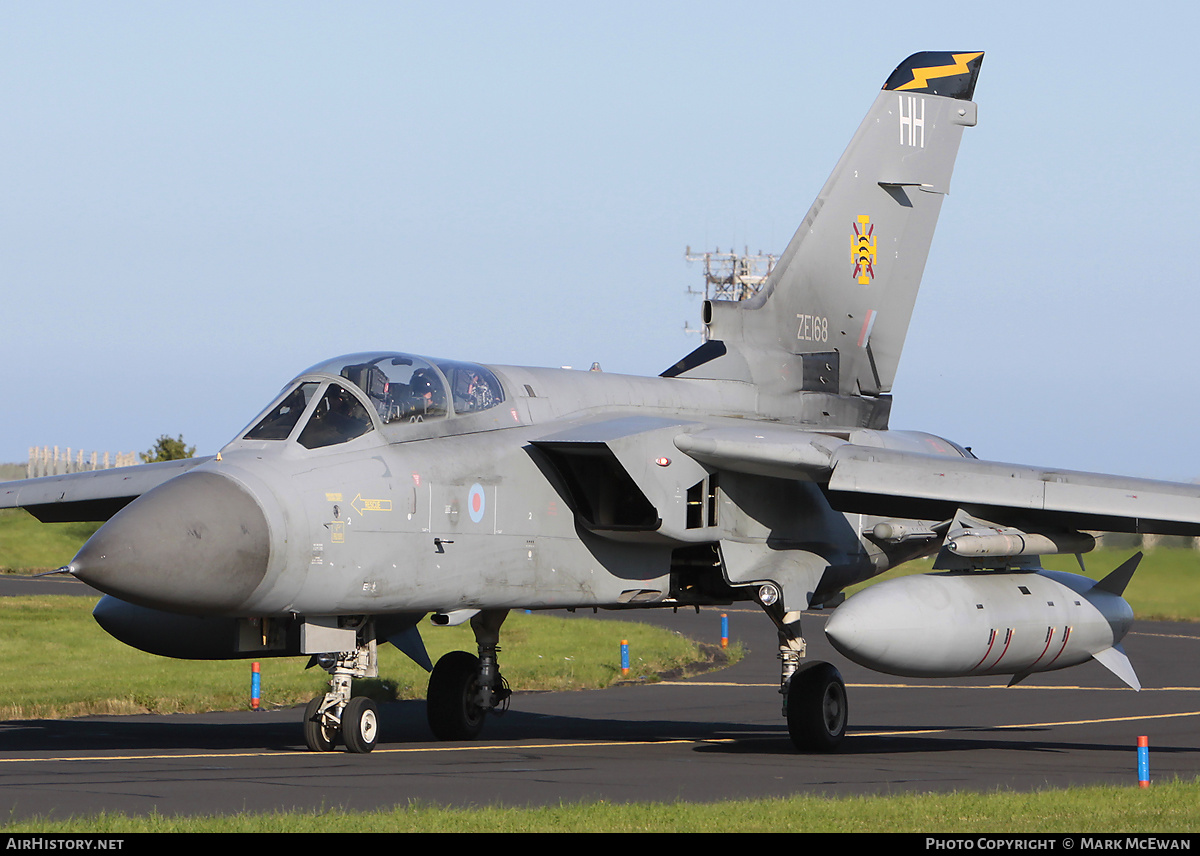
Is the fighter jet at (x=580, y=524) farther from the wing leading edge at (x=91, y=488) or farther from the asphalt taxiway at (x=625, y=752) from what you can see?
the asphalt taxiway at (x=625, y=752)

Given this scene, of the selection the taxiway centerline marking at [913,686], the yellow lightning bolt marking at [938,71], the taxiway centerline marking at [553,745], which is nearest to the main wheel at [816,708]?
the taxiway centerline marking at [553,745]

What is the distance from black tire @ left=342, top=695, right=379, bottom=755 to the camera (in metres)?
12.8

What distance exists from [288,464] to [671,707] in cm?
947

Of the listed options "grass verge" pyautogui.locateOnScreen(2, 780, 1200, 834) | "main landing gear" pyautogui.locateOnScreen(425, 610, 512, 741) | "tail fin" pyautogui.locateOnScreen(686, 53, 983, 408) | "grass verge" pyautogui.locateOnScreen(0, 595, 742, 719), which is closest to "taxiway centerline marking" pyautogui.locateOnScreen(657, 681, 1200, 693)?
"grass verge" pyautogui.locateOnScreen(0, 595, 742, 719)

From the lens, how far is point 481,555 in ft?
43.4

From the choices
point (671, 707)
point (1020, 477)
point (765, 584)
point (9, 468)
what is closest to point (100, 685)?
point (671, 707)

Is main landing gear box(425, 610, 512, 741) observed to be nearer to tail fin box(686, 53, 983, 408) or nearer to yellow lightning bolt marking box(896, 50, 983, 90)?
tail fin box(686, 53, 983, 408)

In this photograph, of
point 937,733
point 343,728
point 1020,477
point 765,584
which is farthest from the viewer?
point 937,733

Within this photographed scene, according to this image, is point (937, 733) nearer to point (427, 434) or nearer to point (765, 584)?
point (765, 584)

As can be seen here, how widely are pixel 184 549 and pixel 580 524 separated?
4.29m

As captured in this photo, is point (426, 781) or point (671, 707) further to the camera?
point (671, 707)

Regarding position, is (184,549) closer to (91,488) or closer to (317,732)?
(317,732)

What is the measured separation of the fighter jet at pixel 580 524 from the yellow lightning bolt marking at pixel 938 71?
383 cm

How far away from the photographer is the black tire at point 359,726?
12.8 m
